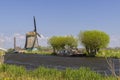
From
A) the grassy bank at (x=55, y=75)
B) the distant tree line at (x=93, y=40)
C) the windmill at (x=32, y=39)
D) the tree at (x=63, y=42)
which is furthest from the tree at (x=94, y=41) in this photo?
the grassy bank at (x=55, y=75)

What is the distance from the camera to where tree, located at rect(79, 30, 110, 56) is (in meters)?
89.6

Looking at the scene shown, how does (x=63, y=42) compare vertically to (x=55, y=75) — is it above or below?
above

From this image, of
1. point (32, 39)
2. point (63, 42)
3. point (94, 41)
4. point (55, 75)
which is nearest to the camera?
point (55, 75)

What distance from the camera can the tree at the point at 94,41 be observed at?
294 feet

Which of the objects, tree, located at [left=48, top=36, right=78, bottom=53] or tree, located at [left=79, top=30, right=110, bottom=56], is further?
tree, located at [left=48, top=36, right=78, bottom=53]

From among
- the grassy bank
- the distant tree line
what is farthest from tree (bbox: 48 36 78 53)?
the grassy bank

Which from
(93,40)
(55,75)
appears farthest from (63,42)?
(55,75)

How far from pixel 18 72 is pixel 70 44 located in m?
87.5

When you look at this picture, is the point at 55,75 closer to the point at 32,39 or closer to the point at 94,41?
the point at 94,41

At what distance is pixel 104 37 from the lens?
91125 mm

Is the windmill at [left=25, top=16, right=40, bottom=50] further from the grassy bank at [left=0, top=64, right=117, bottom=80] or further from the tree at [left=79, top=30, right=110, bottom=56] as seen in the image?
the grassy bank at [left=0, top=64, right=117, bottom=80]

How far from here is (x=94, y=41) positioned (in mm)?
90500

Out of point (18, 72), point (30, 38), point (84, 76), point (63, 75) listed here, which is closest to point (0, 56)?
point (18, 72)

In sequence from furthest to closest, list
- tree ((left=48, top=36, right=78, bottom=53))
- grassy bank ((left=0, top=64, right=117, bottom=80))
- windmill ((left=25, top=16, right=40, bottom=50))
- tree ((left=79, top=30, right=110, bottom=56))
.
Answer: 1. windmill ((left=25, top=16, right=40, bottom=50))
2. tree ((left=48, top=36, right=78, bottom=53))
3. tree ((left=79, top=30, right=110, bottom=56))
4. grassy bank ((left=0, top=64, right=117, bottom=80))
